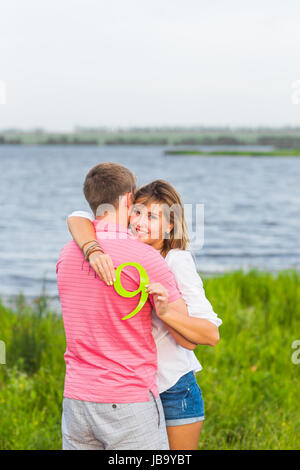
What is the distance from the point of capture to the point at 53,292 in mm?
10516

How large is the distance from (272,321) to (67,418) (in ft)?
17.4

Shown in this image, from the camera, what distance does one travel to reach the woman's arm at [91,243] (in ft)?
6.98

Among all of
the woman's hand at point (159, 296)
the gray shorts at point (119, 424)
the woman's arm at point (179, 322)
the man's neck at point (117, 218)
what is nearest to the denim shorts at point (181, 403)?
the gray shorts at point (119, 424)

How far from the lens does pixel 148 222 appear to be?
8.26 ft

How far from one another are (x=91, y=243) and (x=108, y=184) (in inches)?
10.2

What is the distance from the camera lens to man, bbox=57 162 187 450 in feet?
7.27

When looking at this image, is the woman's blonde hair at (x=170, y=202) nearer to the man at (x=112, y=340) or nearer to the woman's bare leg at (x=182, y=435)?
the man at (x=112, y=340)

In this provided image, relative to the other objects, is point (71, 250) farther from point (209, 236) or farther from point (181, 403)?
point (209, 236)

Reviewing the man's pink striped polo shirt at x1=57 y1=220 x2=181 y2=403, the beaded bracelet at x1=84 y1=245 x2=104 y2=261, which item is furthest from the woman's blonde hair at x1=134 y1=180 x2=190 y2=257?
the beaded bracelet at x1=84 y1=245 x2=104 y2=261

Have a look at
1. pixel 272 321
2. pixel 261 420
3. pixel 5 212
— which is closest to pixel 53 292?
pixel 272 321

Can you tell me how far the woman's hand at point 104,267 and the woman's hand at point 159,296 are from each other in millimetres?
145

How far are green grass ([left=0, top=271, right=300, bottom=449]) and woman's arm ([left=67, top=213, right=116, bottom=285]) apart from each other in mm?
2333

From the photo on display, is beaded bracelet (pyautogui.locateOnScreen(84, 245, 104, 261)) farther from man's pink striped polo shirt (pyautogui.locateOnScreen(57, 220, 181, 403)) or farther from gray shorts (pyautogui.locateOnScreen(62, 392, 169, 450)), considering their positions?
gray shorts (pyautogui.locateOnScreen(62, 392, 169, 450))

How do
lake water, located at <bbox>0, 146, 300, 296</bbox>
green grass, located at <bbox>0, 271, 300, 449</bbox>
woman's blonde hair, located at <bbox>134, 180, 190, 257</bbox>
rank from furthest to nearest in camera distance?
lake water, located at <bbox>0, 146, 300, 296</bbox>
green grass, located at <bbox>0, 271, 300, 449</bbox>
woman's blonde hair, located at <bbox>134, 180, 190, 257</bbox>
